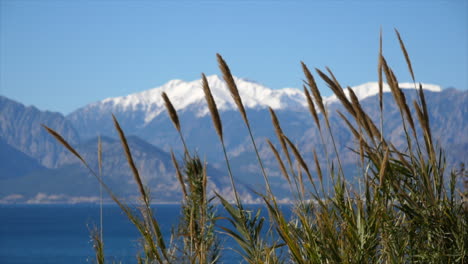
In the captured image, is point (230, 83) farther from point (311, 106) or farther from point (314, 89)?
point (311, 106)

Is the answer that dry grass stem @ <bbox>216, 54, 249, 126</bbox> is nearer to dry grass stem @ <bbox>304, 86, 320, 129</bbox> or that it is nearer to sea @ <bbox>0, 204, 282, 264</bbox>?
dry grass stem @ <bbox>304, 86, 320, 129</bbox>

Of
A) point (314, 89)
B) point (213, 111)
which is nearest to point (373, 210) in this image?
point (314, 89)

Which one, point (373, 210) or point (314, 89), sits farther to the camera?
point (314, 89)

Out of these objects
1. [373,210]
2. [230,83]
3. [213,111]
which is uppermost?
[230,83]

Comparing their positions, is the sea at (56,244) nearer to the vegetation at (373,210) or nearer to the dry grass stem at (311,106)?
the dry grass stem at (311,106)

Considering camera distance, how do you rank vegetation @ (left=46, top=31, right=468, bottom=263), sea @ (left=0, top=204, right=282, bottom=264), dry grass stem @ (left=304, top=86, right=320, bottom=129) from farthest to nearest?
sea @ (left=0, top=204, right=282, bottom=264) → dry grass stem @ (left=304, top=86, right=320, bottom=129) → vegetation @ (left=46, top=31, right=468, bottom=263)

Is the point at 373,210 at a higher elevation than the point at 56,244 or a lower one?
higher

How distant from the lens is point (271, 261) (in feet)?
10.6

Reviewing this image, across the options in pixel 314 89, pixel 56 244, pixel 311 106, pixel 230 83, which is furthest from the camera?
pixel 56 244

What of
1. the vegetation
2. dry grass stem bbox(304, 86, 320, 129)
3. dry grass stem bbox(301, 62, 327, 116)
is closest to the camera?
the vegetation

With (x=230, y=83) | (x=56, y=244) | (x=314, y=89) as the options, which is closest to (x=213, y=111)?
(x=230, y=83)

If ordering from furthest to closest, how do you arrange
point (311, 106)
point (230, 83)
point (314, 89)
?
point (311, 106), point (314, 89), point (230, 83)

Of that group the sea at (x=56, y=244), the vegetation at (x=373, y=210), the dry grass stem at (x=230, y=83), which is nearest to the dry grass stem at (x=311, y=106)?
the vegetation at (x=373, y=210)

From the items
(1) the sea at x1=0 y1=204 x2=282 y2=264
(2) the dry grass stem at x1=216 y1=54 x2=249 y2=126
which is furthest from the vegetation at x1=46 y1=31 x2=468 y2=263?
(1) the sea at x1=0 y1=204 x2=282 y2=264
